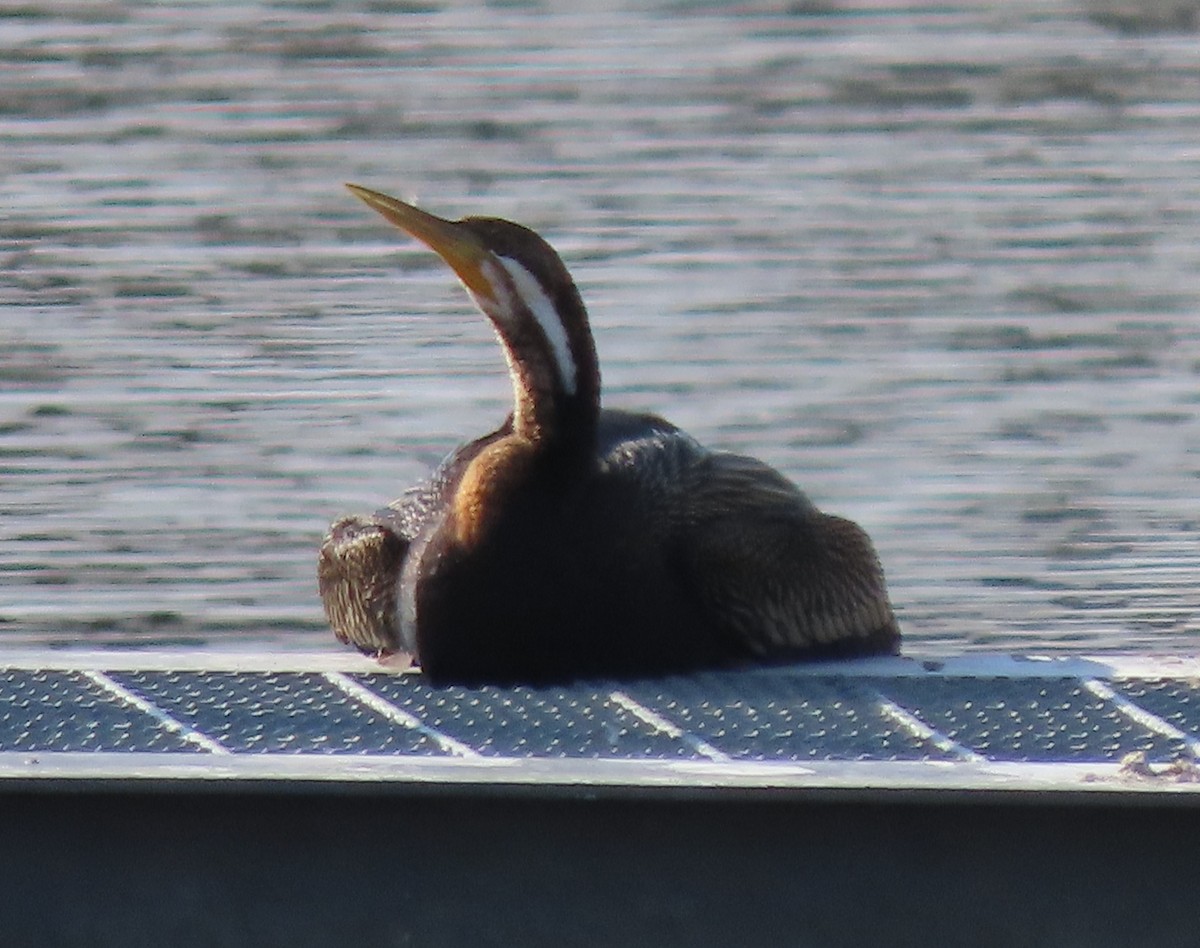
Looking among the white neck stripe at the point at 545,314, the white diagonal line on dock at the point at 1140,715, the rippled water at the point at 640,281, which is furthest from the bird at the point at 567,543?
the rippled water at the point at 640,281

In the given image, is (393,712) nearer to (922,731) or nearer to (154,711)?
(154,711)

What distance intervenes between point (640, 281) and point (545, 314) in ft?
22.4

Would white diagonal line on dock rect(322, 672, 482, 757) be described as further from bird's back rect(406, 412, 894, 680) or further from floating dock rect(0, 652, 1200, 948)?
bird's back rect(406, 412, 894, 680)

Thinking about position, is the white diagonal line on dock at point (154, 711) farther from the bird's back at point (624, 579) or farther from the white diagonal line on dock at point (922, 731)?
the white diagonal line on dock at point (922, 731)

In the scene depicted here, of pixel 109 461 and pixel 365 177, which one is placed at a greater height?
pixel 365 177

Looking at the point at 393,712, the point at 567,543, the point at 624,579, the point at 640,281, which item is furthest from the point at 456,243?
the point at 640,281

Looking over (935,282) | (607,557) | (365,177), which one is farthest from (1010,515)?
(365,177)

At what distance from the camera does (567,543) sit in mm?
6051

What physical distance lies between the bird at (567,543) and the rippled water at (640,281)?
7.79 feet

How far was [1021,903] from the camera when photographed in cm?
499

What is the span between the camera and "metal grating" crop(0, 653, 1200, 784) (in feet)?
16.9

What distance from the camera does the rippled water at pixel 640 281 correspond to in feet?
31.5

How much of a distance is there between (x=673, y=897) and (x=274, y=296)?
7.96 meters

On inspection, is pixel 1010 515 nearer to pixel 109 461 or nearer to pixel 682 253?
pixel 109 461
